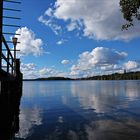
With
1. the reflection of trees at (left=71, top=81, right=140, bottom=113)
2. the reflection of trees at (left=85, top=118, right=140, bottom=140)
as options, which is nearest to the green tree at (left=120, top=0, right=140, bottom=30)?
the reflection of trees at (left=85, top=118, right=140, bottom=140)

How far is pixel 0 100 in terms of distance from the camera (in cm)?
1274

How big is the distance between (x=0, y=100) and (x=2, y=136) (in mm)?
2450

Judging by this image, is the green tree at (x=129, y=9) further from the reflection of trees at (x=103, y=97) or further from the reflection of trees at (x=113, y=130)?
the reflection of trees at (x=103, y=97)

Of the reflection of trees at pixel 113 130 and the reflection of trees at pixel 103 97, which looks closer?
the reflection of trees at pixel 113 130

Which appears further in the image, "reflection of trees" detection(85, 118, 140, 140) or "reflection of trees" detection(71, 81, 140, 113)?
"reflection of trees" detection(71, 81, 140, 113)

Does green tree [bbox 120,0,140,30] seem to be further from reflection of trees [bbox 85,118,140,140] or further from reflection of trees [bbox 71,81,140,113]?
reflection of trees [bbox 71,81,140,113]

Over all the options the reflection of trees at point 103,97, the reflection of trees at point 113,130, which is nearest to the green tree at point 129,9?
the reflection of trees at point 113,130

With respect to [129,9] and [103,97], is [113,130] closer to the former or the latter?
[129,9]

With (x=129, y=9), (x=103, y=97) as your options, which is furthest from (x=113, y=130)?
(x=103, y=97)

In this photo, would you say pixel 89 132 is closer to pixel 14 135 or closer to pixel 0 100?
pixel 14 135

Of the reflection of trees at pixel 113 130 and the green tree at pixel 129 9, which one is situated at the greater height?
the green tree at pixel 129 9

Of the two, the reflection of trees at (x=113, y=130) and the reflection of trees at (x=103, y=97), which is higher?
the reflection of trees at (x=103, y=97)

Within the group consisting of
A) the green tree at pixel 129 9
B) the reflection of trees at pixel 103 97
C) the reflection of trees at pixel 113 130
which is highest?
the green tree at pixel 129 9

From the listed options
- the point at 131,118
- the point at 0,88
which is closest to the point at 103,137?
the point at 0,88
